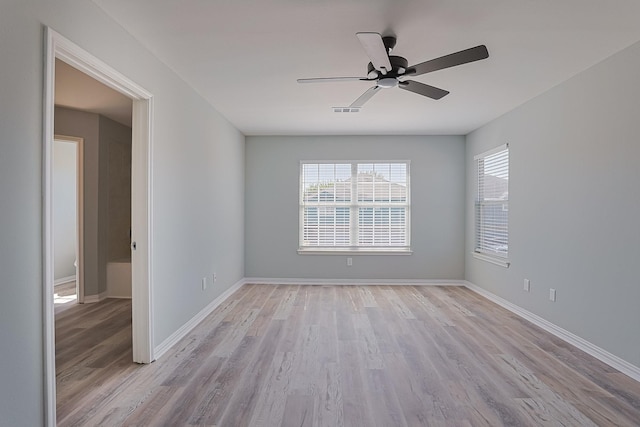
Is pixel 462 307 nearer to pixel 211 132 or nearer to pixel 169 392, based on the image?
pixel 169 392

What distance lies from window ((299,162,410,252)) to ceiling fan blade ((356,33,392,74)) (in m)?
3.35

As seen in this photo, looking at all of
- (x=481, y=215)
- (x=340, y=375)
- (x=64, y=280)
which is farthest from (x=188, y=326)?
(x=481, y=215)

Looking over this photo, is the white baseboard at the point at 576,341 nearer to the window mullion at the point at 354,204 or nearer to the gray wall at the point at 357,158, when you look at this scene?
the gray wall at the point at 357,158

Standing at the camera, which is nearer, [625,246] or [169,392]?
[169,392]

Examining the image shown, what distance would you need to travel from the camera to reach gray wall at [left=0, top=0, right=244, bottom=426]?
1595 millimetres

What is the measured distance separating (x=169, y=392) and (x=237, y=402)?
49 cm

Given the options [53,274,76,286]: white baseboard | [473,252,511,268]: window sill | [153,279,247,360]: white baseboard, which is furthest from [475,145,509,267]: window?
[53,274,76,286]: white baseboard

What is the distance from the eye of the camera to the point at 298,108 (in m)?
4.30

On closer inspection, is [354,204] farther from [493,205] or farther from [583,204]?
[583,204]

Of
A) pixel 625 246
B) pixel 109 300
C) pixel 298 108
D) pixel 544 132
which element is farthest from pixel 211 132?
pixel 625 246

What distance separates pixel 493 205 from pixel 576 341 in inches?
83.5

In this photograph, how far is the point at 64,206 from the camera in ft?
19.7

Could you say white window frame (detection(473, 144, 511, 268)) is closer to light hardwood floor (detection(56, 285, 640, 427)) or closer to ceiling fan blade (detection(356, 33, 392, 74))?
light hardwood floor (detection(56, 285, 640, 427))

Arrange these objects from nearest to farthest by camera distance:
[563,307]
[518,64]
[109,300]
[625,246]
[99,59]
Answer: [99,59]
[625,246]
[518,64]
[563,307]
[109,300]
